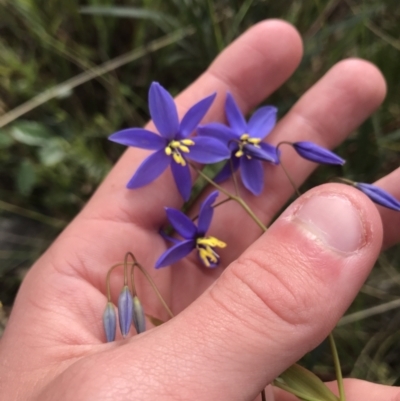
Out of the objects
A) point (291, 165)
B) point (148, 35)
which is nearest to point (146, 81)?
point (148, 35)

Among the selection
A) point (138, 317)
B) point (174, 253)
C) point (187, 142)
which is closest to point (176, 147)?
point (187, 142)

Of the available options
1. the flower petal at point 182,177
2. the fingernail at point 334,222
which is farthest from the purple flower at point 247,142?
the fingernail at point 334,222

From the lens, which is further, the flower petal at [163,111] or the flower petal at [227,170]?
the flower petal at [227,170]

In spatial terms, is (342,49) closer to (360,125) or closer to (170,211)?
(360,125)

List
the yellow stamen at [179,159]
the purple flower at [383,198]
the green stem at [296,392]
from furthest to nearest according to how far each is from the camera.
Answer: the yellow stamen at [179,159]
the purple flower at [383,198]
the green stem at [296,392]

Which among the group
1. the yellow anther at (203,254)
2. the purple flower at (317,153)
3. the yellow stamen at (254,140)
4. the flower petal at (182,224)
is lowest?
the yellow anther at (203,254)

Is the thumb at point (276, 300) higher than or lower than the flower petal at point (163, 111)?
lower

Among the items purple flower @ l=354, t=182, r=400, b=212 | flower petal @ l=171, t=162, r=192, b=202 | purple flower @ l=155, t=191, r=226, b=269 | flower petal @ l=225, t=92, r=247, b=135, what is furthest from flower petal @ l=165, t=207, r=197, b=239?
purple flower @ l=354, t=182, r=400, b=212

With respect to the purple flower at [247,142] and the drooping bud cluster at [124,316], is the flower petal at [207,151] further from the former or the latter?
the drooping bud cluster at [124,316]
